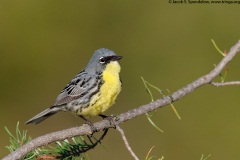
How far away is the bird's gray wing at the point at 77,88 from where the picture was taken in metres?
3.08

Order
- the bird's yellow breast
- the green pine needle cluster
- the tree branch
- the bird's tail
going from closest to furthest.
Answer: the tree branch, the green pine needle cluster, the bird's yellow breast, the bird's tail

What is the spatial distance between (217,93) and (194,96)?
196 mm

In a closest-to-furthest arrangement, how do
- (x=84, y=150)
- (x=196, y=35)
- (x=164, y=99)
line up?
(x=164, y=99) < (x=84, y=150) < (x=196, y=35)

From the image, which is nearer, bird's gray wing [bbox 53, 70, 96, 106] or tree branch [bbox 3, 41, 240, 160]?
tree branch [bbox 3, 41, 240, 160]

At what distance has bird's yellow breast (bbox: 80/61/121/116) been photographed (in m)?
2.90

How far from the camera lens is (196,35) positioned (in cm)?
481

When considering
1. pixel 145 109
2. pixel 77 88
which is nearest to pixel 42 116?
pixel 77 88

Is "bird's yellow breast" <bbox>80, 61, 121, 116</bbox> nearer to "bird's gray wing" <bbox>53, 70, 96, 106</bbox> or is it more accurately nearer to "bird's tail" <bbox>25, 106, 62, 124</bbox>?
"bird's gray wing" <bbox>53, 70, 96, 106</bbox>

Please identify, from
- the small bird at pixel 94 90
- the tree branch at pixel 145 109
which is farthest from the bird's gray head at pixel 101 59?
the tree branch at pixel 145 109

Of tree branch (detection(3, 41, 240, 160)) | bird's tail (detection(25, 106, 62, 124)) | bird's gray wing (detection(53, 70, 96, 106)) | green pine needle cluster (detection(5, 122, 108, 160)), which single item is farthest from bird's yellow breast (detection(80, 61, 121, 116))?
tree branch (detection(3, 41, 240, 160))

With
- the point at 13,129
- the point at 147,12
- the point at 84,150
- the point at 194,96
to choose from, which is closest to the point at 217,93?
the point at 194,96

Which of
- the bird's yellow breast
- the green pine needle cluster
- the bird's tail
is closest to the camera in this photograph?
the green pine needle cluster

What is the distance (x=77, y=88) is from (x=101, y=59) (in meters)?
0.25

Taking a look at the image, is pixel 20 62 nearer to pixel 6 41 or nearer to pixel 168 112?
pixel 6 41
